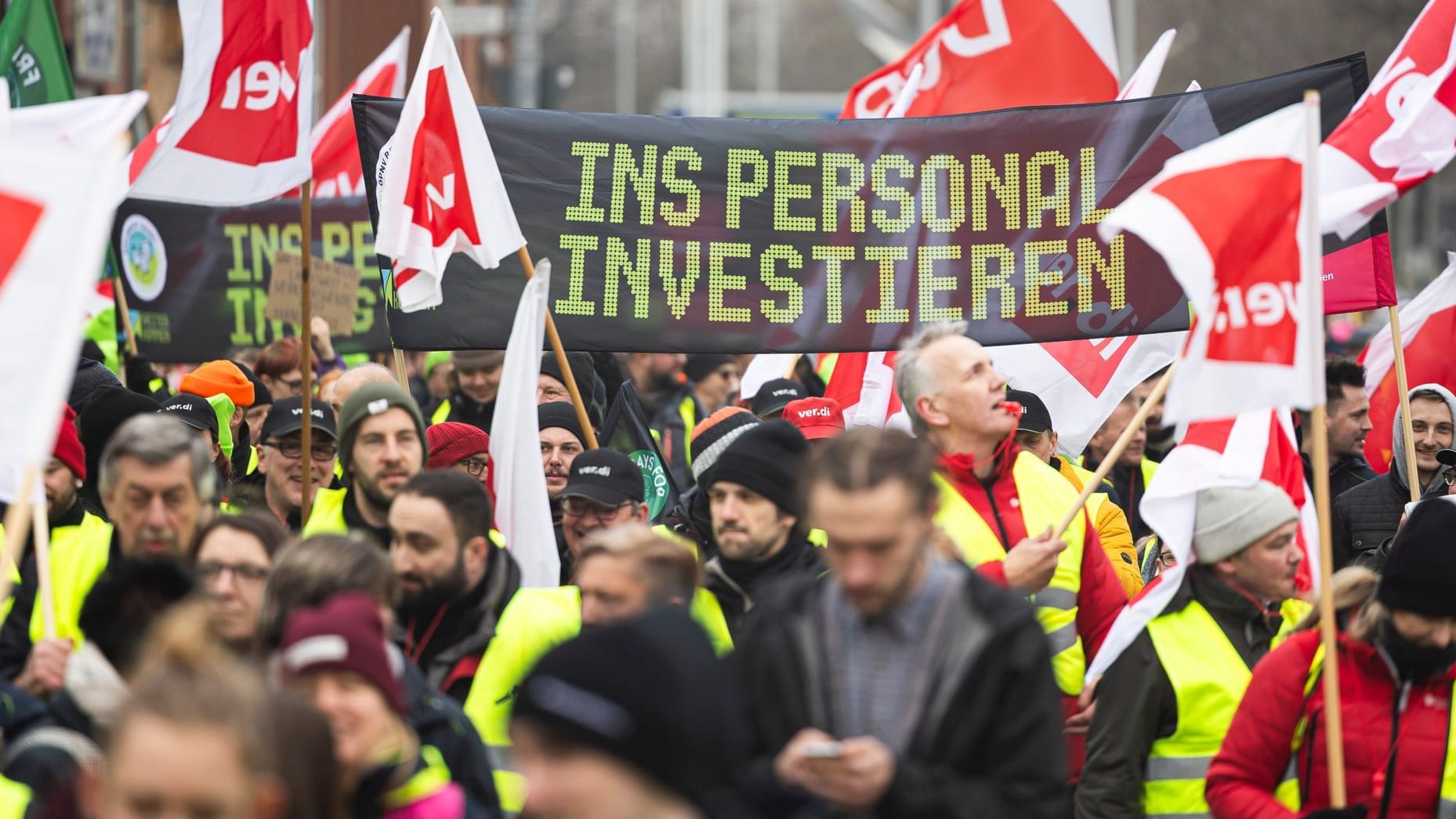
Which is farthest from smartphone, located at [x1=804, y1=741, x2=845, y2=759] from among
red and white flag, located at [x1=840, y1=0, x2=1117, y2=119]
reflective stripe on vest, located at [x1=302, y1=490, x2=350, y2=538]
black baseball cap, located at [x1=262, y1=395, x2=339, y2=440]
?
red and white flag, located at [x1=840, y1=0, x2=1117, y2=119]

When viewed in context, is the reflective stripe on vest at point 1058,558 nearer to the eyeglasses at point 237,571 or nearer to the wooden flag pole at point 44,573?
the eyeglasses at point 237,571

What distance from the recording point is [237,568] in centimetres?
480

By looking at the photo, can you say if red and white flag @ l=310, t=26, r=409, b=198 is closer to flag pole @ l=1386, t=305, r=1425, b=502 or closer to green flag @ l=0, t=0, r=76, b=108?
green flag @ l=0, t=0, r=76, b=108

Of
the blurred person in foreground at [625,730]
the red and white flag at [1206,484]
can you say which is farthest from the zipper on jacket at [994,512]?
the blurred person in foreground at [625,730]

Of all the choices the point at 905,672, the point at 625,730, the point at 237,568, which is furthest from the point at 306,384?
the point at 625,730

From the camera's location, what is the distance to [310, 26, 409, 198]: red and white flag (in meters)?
11.3

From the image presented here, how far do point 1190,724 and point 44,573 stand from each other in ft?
9.77

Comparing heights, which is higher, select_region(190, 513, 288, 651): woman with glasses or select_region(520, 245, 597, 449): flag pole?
select_region(520, 245, 597, 449): flag pole

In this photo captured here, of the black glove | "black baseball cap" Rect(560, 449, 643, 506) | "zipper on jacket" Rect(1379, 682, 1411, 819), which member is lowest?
the black glove

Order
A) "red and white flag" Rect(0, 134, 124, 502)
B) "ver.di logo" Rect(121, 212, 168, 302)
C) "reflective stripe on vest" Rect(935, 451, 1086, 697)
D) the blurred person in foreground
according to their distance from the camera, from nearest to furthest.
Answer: the blurred person in foreground
"red and white flag" Rect(0, 134, 124, 502)
"reflective stripe on vest" Rect(935, 451, 1086, 697)
"ver.di logo" Rect(121, 212, 168, 302)

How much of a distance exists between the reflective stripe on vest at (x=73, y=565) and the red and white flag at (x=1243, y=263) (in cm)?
288

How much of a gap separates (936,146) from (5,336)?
453cm

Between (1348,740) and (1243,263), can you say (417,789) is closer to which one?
(1348,740)

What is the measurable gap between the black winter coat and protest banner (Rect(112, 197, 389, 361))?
7.51 m
